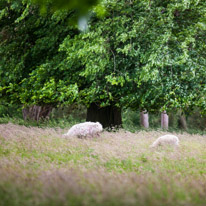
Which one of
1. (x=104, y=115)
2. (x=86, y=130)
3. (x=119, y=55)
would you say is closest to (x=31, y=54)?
(x=119, y=55)

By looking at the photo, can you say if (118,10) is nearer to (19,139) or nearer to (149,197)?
(19,139)

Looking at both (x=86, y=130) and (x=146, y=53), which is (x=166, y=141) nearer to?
(x=86, y=130)

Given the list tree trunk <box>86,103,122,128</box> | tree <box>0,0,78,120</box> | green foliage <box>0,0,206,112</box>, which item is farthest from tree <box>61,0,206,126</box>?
tree trunk <box>86,103,122,128</box>

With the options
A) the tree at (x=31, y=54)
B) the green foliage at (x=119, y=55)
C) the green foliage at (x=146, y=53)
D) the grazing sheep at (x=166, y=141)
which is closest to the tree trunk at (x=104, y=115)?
the green foliage at (x=119, y=55)

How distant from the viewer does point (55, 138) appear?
10680 millimetres

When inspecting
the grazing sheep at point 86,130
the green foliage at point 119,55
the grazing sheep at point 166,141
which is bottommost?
the grazing sheep at point 166,141

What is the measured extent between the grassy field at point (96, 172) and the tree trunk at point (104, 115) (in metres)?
3.15

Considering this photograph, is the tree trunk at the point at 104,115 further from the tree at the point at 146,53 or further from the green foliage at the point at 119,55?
the tree at the point at 146,53

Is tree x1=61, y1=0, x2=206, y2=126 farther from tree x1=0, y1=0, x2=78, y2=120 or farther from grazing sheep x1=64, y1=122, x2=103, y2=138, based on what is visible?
grazing sheep x1=64, y1=122, x2=103, y2=138

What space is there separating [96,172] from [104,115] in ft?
32.5

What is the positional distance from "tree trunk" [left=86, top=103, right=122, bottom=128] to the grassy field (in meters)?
3.15

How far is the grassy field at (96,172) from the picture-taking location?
3396mm

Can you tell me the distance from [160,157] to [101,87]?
553cm

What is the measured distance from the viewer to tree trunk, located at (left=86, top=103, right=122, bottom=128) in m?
15.7
